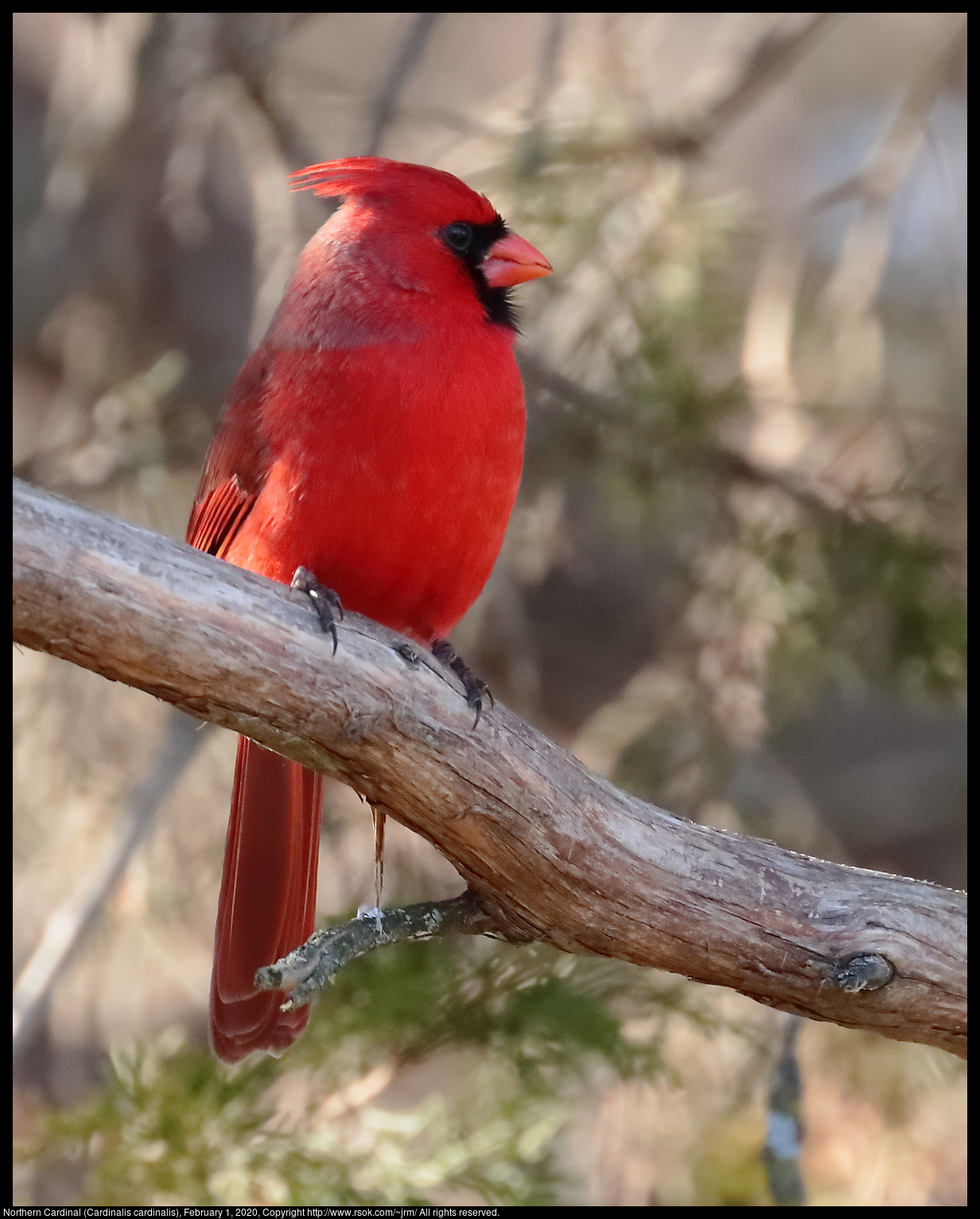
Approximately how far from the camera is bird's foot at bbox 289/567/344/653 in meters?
1.83

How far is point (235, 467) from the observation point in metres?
2.28

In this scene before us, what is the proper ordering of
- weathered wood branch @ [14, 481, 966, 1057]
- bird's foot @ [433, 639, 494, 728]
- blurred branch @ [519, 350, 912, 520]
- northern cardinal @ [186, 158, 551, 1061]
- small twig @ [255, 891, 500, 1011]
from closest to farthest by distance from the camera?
weathered wood branch @ [14, 481, 966, 1057] → small twig @ [255, 891, 500, 1011] → bird's foot @ [433, 639, 494, 728] → northern cardinal @ [186, 158, 551, 1061] → blurred branch @ [519, 350, 912, 520]

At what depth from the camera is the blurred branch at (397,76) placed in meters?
3.31

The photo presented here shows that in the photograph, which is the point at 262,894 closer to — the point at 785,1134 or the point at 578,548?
the point at 785,1134

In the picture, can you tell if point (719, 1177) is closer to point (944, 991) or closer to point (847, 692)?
point (944, 991)

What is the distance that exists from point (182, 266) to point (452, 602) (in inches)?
83.6

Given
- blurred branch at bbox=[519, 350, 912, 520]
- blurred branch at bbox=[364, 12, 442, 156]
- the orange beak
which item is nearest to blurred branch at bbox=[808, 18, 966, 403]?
blurred branch at bbox=[519, 350, 912, 520]

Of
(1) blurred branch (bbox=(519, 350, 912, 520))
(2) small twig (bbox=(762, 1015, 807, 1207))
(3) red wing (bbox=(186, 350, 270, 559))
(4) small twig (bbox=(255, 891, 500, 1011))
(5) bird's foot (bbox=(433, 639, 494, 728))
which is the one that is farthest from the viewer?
(1) blurred branch (bbox=(519, 350, 912, 520))

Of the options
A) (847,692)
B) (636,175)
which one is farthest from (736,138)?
(847,692)

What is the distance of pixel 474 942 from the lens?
280 cm

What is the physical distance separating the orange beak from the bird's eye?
44mm

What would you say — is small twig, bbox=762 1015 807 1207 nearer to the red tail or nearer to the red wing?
the red tail

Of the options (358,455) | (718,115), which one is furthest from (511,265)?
(718,115)

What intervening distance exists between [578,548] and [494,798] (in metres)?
2.07
